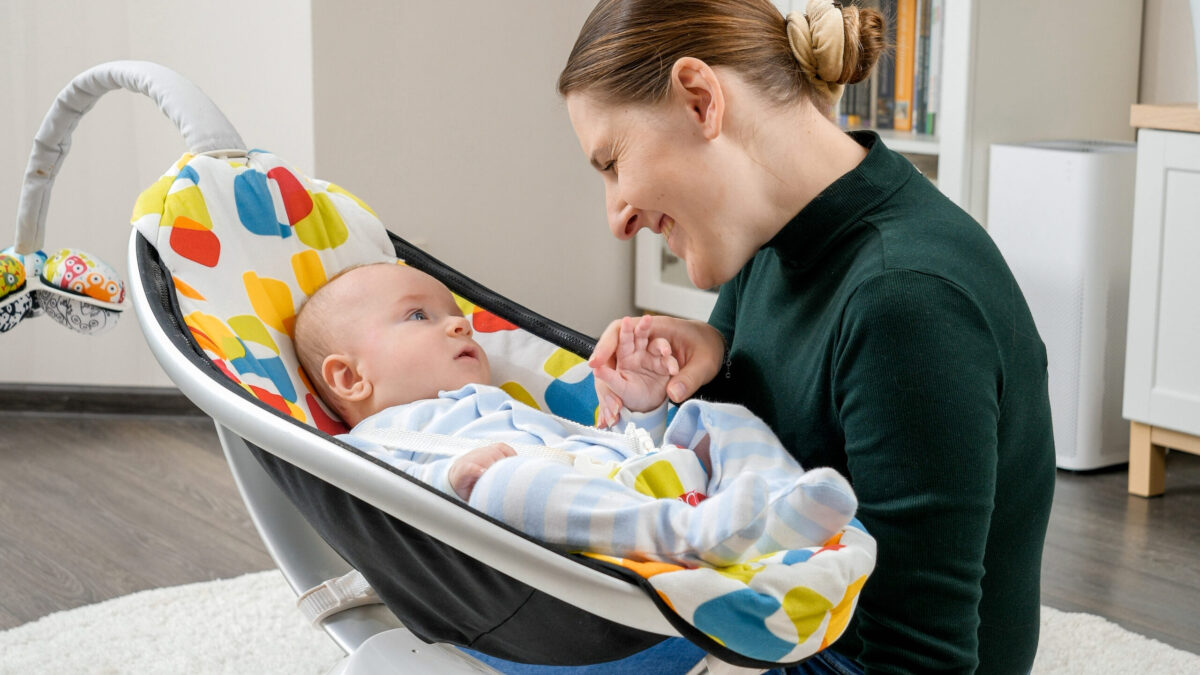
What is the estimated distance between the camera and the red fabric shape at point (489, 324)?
148 centimetres

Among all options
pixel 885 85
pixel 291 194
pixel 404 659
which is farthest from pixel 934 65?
pixel 404 659

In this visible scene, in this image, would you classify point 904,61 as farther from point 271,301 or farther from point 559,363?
point 271,301

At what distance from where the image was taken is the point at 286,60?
2619 millimetres

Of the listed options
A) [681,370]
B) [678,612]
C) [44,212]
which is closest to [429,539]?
[678,612]

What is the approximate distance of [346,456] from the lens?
35.0 inches

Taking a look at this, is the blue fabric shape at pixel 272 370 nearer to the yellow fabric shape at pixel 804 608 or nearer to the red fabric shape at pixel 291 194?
the red fabric shape at pixel 291 194

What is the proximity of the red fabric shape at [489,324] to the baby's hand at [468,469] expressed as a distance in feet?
1.72

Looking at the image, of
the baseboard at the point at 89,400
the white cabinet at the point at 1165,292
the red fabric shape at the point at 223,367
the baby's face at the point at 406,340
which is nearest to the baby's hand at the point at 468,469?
the red fabric shape at the point at 223,367

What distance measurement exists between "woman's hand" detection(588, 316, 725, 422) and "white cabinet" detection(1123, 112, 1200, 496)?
134 cm

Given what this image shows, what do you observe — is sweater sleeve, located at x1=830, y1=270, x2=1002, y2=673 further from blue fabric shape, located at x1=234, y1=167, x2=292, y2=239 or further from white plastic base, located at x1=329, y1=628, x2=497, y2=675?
blue fabric shape, located at x1=234, y1=167, x2=292, y2=239

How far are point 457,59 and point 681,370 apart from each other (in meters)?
1.86

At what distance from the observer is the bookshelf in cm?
238

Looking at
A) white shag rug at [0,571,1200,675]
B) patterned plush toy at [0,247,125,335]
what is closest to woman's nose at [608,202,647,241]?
patterned plush toy at [0,247,125,335]

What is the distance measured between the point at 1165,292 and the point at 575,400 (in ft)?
4.26
